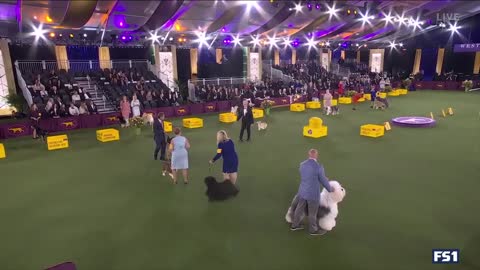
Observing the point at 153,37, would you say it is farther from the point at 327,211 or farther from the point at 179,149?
the point at 327,211

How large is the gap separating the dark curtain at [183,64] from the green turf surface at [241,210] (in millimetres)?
18478

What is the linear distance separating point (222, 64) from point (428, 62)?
93.0ft

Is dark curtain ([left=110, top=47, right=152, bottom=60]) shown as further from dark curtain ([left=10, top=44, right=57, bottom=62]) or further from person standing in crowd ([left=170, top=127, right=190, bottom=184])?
person standing in crowd ([left=170, top=127, right=190, bottom=184])

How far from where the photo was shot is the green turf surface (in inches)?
215

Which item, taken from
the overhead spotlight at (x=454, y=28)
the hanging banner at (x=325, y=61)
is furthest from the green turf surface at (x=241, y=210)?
the overhead spotlight at (x=454, y=28)

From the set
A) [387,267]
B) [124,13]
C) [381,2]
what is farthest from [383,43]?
[387,267]

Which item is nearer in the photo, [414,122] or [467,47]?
[414,122]

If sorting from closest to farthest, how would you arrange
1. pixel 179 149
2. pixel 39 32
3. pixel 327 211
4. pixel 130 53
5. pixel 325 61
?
pixel 327 211, pixel 179 149, pixel 39 32, pixel 130 53, pixel 325 61

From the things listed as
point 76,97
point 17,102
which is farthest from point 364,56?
point 17,102

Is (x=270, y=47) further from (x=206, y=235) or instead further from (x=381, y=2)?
(x=206, y=235)

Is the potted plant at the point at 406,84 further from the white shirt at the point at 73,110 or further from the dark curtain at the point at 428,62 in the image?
the white shirt at the point at 73,110

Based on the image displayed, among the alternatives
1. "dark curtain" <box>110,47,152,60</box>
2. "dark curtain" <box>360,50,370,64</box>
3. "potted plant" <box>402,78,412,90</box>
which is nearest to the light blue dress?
"dark curtain" <box>110,47,152,60</box>

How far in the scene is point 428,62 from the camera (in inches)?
1683

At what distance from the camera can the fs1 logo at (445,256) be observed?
5249mm
